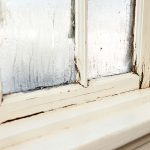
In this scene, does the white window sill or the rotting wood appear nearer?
the white window sill

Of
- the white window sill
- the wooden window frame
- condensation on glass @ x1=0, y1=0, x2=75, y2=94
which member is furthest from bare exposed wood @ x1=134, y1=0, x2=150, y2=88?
condensation on glass @ x1=0, y1=0, x2=75, y2=94

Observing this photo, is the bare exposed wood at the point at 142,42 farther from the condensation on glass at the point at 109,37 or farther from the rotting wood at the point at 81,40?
the rotting wood at the point at 81,40

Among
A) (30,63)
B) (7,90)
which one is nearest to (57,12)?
(30,63)

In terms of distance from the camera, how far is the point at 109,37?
0.94 metres

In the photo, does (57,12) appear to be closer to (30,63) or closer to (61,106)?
(30,63)

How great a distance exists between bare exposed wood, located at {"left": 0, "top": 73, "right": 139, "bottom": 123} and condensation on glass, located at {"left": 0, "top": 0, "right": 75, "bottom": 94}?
4cm

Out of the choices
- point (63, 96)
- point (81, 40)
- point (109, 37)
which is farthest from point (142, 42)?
point (63, 96)

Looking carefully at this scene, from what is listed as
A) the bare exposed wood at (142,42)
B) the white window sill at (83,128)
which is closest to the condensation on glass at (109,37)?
the bare exposed wood at (142,42)

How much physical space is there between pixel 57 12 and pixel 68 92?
0.24m

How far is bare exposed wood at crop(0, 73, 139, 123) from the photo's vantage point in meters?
0.71

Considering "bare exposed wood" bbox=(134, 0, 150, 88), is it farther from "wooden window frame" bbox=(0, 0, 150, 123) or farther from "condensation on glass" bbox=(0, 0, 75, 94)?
"condensation on glass" bbox=(0, 0, 75, 94)

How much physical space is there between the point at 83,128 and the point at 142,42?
0.40 m

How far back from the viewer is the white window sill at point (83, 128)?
0.67m

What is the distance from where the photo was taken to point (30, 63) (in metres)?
0.79
